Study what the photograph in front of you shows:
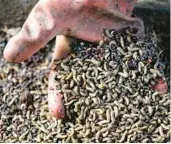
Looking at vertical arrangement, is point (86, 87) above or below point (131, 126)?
above

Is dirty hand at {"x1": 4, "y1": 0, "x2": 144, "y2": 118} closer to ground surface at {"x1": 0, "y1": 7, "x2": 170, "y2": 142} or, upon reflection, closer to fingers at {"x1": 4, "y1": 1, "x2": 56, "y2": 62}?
fingers at {"x1": 4, "y1": 1, "x2": 56, "y2": 62}

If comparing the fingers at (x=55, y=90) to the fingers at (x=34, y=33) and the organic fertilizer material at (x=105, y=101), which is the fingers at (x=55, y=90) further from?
the fingers at (x=34, y=33)

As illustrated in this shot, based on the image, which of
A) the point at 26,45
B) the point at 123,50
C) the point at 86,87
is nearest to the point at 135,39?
the point at 123,50

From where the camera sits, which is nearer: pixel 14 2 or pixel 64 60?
pixel 64 60

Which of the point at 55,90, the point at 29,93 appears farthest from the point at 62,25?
the point at 29,93

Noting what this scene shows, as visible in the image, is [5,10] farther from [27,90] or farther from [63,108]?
[63,108]

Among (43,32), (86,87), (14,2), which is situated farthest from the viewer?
(14,2)
